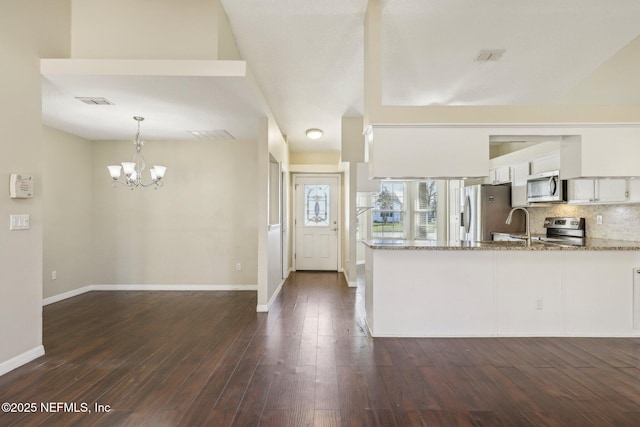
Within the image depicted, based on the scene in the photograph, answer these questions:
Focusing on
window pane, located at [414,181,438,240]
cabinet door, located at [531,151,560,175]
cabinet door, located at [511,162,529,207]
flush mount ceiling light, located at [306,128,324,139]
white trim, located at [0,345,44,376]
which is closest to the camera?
white trim, located at [0,345,44,376]

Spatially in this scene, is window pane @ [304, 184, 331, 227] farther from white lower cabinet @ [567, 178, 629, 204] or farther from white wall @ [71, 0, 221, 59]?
white wall @ [71, 0, 221, 59]

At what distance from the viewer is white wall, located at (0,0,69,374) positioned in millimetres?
2545

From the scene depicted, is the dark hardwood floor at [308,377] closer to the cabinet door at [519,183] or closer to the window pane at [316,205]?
the cabinet door at [519,183]

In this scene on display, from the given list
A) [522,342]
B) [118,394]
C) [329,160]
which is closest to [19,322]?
[118,394]

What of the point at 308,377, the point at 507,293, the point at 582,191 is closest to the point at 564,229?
the point at 582,191

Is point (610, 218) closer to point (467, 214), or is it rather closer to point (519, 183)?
point (519, 183)

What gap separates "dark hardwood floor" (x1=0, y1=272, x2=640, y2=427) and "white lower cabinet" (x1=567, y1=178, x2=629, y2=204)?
141cm

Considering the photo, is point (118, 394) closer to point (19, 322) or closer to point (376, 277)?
point (19, 322)

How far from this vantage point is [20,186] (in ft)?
8.65

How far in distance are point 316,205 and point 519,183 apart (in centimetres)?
376

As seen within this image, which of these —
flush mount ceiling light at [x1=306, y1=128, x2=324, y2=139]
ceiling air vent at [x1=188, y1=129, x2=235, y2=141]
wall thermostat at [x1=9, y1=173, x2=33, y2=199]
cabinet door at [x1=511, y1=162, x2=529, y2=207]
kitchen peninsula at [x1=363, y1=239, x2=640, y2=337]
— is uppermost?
flush mount ceiling light at [x1=306, y1=128, x2=324, y2=139]

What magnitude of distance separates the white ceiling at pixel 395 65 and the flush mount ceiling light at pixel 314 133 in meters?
0.95

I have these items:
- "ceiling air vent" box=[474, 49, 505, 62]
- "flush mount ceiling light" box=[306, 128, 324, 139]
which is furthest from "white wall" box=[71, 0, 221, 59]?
"flush mount ceiling light" box=[306, 128, 324, 139]

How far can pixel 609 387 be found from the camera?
7.54ft
